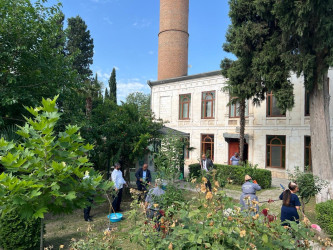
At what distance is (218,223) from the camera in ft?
6.44

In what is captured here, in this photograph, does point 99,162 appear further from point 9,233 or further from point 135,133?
point 9,233

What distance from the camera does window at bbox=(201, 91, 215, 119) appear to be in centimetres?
2039

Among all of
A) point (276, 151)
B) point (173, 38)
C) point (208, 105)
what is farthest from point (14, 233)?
point (173, 38)

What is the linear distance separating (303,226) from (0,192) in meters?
2.92

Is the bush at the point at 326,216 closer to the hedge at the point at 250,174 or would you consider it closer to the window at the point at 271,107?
the hedge at the point at 250,174

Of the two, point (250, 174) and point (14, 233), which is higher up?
point (250, 174)

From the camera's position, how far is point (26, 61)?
6031 millimetres

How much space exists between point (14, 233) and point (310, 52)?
12.1 m

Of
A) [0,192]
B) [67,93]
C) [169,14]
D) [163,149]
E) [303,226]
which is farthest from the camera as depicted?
[169,14]

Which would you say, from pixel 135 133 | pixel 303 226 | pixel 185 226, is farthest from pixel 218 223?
pixel 135 133

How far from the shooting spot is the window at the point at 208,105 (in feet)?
66.9

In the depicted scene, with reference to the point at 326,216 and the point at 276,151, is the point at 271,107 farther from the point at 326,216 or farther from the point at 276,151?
the point at 326,216

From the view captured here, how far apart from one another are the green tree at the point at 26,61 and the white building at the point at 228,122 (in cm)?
1062

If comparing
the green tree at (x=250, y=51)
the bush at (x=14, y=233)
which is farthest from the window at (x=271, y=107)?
the bush at (x=14, y=233)
